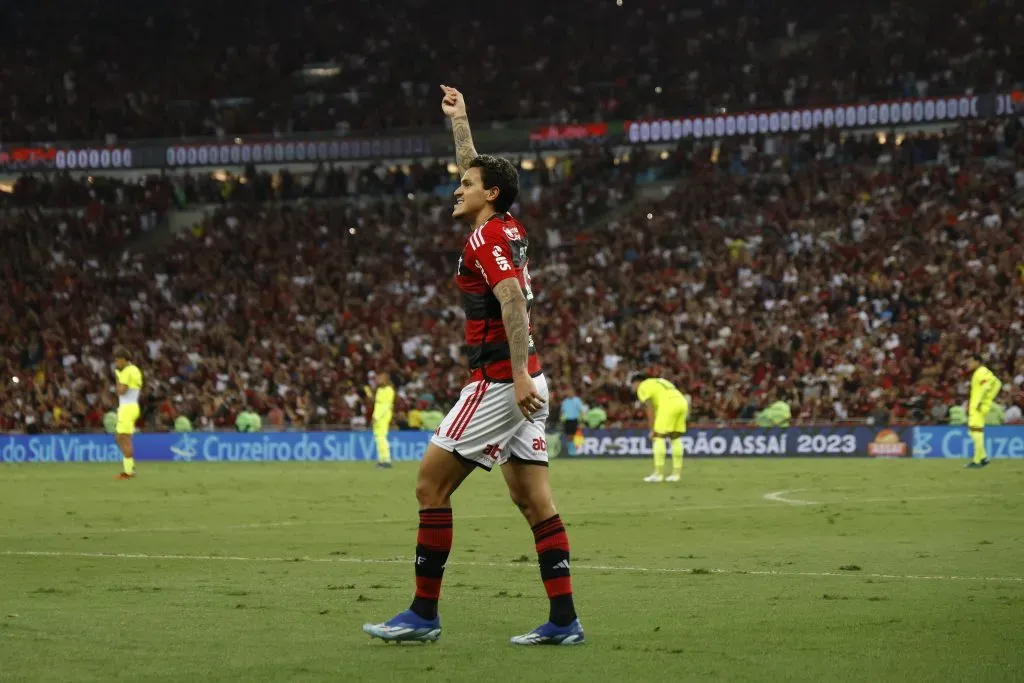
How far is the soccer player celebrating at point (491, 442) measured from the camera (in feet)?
28.0

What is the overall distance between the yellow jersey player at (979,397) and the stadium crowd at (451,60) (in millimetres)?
22237

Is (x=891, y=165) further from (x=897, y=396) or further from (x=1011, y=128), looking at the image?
(x=897, y=396)

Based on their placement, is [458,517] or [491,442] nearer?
[491,442]

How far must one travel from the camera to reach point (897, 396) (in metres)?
39.8

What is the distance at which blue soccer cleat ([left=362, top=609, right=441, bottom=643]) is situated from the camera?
27.8 feet

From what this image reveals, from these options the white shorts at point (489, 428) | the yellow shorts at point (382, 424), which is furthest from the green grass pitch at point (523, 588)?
the yellow shorts at point (382, 424)

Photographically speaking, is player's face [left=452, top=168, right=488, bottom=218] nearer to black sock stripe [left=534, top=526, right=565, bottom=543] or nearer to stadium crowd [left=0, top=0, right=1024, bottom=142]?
black sock stripe [left=534, top=526, right=565, bottom=543]

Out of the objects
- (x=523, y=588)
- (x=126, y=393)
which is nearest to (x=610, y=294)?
(x=126, y=393)

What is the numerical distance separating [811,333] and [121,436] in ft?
64.4

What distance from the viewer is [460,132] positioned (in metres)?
9.85

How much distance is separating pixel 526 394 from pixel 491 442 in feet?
Answer: 1.51

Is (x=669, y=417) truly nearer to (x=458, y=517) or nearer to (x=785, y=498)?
(x=785, y=498)

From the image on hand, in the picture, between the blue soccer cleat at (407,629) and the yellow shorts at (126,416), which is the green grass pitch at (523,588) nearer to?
the blue soccer cleat at (407,629)

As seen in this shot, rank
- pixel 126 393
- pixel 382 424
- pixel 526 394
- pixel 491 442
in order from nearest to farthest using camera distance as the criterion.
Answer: pixel 526 394 → pixel 491 442 → pixel 126 393 → pixel 382 424
